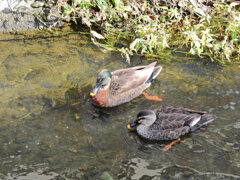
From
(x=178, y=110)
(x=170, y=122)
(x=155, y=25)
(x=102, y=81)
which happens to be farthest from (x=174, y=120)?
(x=155, y=25)

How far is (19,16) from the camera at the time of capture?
758cm

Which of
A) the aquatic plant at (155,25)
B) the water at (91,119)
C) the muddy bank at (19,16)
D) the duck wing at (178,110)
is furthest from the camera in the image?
the muddy bank at (19,16)

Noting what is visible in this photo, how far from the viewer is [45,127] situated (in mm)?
5172

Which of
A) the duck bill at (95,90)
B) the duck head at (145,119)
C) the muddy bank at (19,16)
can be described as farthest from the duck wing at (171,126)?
the muddy bank at (19,16)

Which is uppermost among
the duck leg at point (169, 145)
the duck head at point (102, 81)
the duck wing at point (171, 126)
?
the duck head at point (102, 81)

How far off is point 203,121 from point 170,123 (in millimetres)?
539

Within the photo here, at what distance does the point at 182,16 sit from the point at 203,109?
10.4 ft

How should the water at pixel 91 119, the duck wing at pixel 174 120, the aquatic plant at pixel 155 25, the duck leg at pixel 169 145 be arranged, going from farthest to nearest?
the aquatic plant at pixel 155 25 < the duck wing at pixel 174 120 < the duck leg at pixel 169 145 < the water at pixel 91 119

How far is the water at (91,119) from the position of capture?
4539 millimetres

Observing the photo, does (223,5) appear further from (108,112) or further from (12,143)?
(12,143)

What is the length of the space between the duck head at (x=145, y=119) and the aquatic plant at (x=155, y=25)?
1.73 metres

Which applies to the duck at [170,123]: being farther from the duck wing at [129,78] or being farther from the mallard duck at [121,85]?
the duck wing at [129,78]

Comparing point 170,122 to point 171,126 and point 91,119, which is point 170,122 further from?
point 91,119

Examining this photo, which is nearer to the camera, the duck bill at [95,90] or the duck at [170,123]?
the duck at [170,123]
